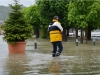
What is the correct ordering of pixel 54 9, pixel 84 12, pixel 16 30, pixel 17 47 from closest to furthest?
pixel 17 47, pixel 16 30, pixel 84 12, pixel 54 9

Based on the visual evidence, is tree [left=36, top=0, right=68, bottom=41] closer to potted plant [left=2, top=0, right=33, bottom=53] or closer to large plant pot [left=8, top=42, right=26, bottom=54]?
potted plant [left=2, top=0, right=33, bottom=53]

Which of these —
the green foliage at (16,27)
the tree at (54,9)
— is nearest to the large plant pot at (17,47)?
the green foliage at (16,27)

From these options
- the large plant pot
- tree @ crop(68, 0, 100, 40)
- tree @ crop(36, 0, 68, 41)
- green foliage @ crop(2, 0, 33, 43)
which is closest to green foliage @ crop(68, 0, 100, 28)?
tree @ crop(68, 0, 100, 40)

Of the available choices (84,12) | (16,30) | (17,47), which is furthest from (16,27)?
(84,12)

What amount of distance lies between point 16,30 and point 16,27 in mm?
184

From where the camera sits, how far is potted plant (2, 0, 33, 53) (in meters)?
16.6

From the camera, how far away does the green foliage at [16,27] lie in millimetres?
16594

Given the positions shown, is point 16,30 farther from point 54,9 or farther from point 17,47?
point 54,9

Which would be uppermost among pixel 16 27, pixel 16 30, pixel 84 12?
pixel 84 12

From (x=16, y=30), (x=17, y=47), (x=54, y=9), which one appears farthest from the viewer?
(x=54, y=9)

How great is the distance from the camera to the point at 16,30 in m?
16.8

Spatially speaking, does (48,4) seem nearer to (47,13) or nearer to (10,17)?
(47,13)

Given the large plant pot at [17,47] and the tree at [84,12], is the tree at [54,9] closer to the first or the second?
the tree at [84,12]

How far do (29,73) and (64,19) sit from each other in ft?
101
